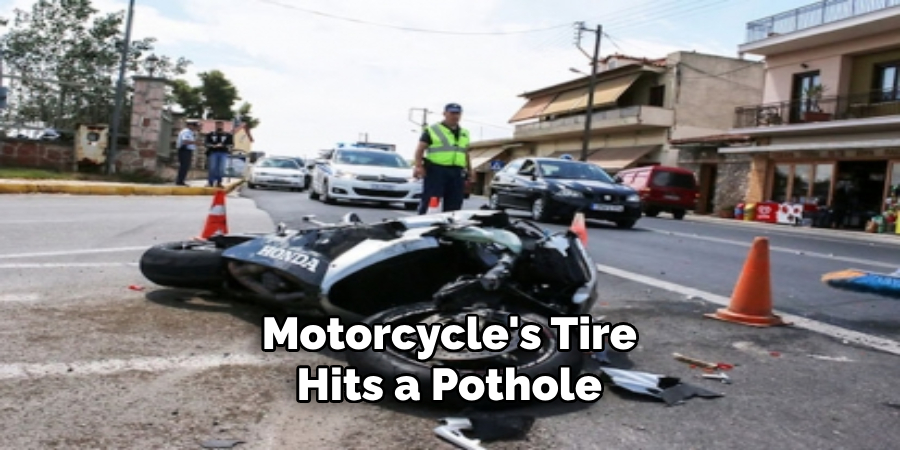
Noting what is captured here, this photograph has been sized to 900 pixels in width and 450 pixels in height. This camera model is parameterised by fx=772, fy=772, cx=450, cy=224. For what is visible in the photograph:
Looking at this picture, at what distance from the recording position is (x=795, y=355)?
4.14 meters

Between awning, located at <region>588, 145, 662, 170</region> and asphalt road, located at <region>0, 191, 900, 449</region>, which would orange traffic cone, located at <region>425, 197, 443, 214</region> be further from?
awning, located at <region>588, 145, 662, 170</region>

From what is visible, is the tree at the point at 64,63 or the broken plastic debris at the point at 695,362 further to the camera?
the tree at the point at 64,63

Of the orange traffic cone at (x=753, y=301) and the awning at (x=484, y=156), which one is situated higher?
the awning at (x=484, y=156)

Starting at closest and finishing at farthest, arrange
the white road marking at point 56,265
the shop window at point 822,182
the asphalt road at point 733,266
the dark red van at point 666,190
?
the asphalt road at point 733,266 → the white road marking at point 56,265 → the dark red van at point 666,190 → the shop window at point 822,182

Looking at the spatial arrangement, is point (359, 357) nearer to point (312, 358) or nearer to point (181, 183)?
point (312, 358)

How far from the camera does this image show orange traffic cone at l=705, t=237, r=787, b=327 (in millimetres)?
4994

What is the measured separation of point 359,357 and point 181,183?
56.2ft

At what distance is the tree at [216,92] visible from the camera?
221 ft

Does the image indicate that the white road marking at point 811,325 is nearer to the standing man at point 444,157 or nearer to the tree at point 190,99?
the standing man at point 444,157

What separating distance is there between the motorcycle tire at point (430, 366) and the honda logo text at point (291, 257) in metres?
0.66

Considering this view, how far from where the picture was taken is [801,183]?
94.9 feet

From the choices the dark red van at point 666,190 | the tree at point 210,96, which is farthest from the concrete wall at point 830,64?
the tree at point 210,96

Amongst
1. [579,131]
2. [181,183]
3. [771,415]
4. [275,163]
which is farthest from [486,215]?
[579,131]

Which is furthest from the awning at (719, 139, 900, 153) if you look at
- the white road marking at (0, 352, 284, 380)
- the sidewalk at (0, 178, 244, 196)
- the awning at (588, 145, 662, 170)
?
the white road marking at (0, 352, 284, 380)
